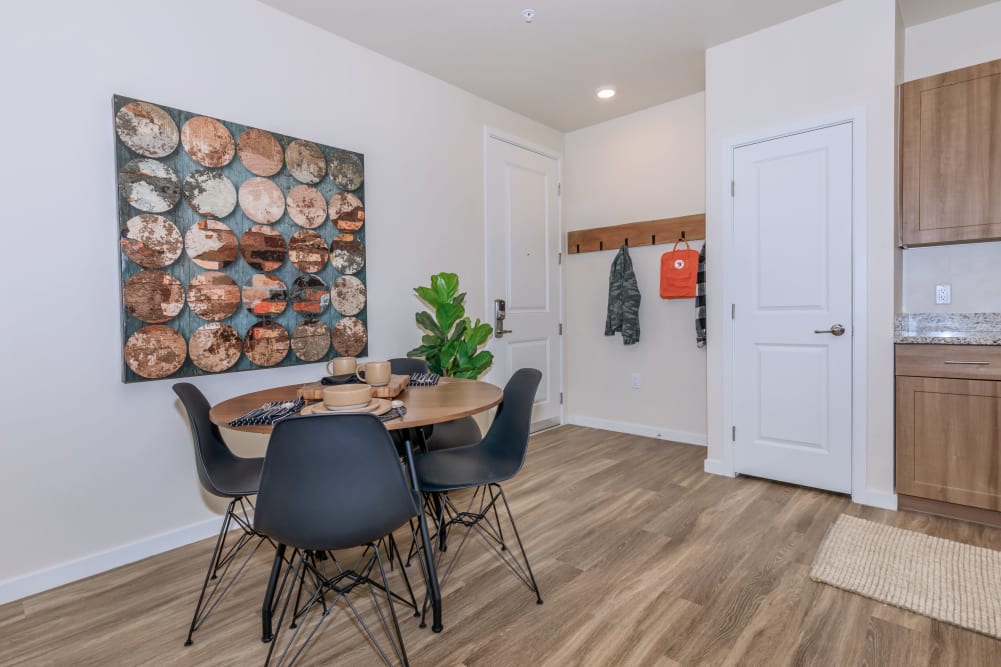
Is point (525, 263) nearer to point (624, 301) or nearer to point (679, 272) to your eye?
point (624, 301)

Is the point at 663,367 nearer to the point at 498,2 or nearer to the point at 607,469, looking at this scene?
the point at 607,469

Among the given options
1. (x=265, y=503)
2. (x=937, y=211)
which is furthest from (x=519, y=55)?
(x=265, y=503)

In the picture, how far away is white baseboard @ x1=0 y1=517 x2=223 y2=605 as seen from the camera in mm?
2047

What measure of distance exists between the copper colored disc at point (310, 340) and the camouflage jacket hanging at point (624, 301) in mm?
2399

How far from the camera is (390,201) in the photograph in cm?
336

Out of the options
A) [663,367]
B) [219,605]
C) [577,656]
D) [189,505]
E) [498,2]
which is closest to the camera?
[577,656]

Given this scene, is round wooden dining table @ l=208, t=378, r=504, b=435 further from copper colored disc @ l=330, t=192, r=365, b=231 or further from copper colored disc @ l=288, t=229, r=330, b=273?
copper colored disc @ l=330, t=192, r=365, b=231

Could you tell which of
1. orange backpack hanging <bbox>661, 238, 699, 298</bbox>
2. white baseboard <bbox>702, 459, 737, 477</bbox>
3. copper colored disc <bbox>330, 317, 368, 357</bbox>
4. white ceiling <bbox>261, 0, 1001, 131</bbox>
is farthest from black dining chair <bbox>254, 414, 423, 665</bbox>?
orange backpack hanging <bbox>661, 238, 699, 298</bbox>

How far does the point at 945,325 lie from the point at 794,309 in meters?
0.82

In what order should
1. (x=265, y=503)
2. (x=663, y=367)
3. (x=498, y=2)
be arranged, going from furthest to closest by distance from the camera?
(x=663, y=367)
(x=498, y=2)
(x=265, y=503)

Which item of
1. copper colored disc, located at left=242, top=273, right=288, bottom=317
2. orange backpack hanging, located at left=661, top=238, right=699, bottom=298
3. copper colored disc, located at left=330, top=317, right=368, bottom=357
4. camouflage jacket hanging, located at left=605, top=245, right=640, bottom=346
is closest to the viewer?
copper colored disc, located at left=242, top=273, right=288, bottom=317

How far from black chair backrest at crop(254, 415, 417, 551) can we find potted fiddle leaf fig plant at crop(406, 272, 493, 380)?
179 centimetres

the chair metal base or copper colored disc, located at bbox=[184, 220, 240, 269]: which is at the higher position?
copper colored disc, located at bbox=[184, 220, 240, 269]

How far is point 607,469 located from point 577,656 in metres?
1.94
